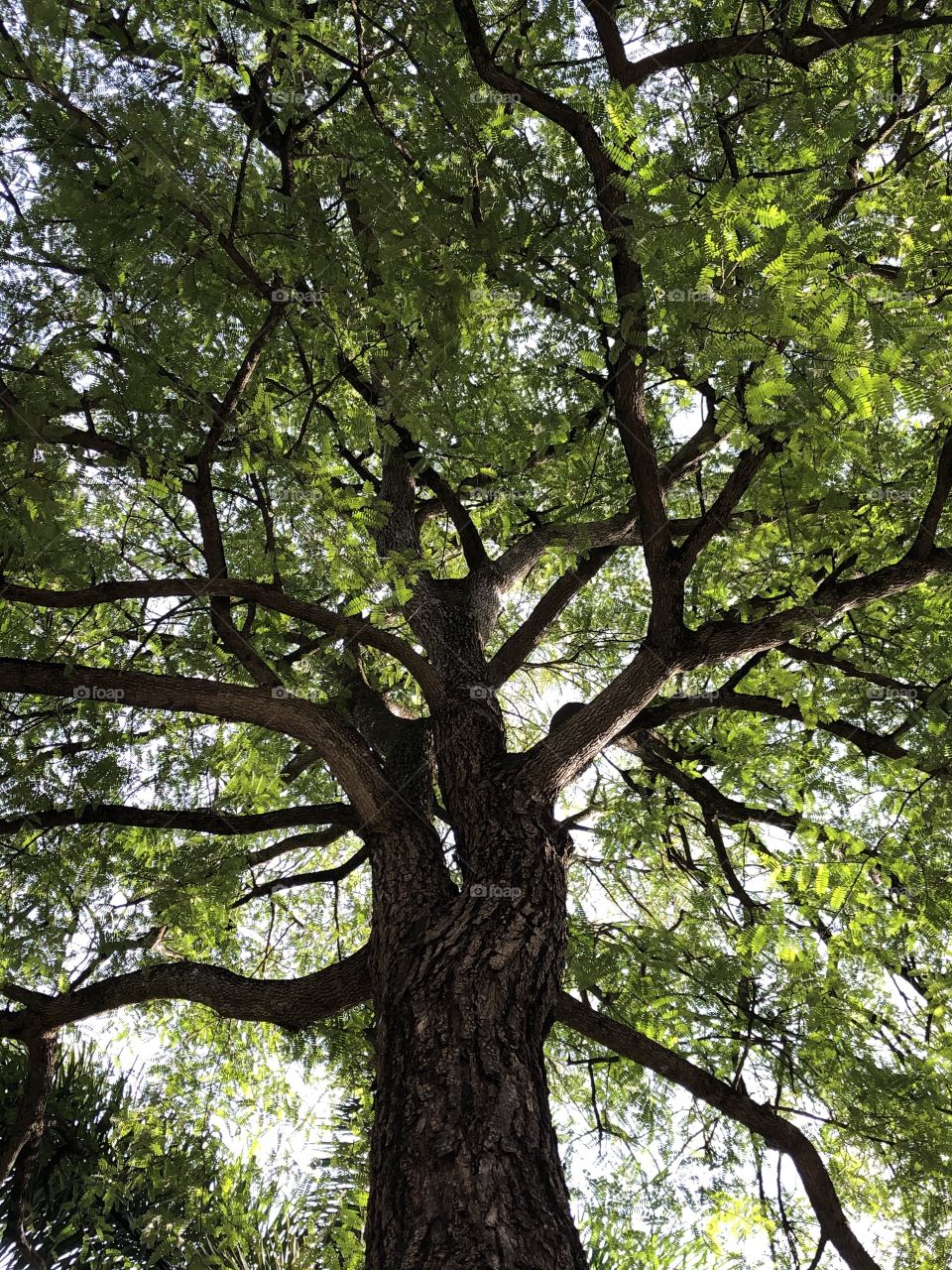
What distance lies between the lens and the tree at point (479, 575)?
2715 mm

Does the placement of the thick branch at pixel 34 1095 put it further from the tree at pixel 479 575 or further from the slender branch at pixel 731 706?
the slender branch at pixel 731 706

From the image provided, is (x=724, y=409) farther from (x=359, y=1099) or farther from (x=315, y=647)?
(x=359, y=1099)

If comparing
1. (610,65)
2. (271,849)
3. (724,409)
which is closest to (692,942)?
(271,849)

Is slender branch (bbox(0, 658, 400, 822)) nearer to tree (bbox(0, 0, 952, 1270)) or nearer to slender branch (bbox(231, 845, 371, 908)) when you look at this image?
tree (bbox(0, 0, 952, 1270))


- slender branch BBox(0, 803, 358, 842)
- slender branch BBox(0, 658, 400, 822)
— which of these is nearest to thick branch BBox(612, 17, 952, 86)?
slender branch BBox(0, 658, 400, 822)

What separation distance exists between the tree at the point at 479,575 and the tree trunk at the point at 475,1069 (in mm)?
15

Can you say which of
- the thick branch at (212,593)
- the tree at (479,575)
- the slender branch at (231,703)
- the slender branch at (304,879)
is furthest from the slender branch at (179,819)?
the thick branch at (212,593)

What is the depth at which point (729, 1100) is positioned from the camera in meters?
3.65

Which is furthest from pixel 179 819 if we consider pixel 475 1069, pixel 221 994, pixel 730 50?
pixel 730 50

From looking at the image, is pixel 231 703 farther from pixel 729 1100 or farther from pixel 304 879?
pixel 729 1100

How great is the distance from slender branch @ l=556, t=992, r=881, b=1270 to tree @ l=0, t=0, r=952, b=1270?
0.05ft

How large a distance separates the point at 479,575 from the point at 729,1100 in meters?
3.20

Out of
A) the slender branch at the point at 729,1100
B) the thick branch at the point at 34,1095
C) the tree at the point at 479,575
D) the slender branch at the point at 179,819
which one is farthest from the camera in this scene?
the slender branch at the point at 179,819

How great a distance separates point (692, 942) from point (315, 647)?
278 cm
